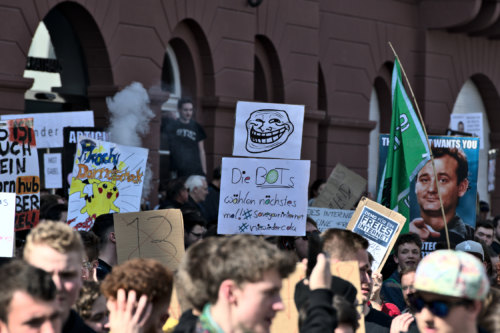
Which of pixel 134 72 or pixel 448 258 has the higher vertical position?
pixel 134 72

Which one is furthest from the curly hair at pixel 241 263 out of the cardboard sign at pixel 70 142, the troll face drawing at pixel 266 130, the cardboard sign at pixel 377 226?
the cardboard sign at pixel 70 142

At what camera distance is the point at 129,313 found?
13.7 ft

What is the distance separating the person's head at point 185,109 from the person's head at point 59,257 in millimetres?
10758

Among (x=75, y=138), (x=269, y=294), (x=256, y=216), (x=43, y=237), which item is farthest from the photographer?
(x=75, y=138)

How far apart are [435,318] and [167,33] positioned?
11517 millimetres

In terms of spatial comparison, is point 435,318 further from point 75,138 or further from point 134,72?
point 134,72

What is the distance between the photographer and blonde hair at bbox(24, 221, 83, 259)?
4375mm

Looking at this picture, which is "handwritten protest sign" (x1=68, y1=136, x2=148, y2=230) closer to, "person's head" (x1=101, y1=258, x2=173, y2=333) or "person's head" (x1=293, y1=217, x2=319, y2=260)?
"person's head" (x1=293, y1=217, x2=319, y2=260)

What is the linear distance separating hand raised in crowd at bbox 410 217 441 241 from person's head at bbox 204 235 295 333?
23.8 feet

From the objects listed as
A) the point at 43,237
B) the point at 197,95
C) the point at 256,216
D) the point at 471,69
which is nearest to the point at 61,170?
the point at 256,216

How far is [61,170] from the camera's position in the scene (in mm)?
11492

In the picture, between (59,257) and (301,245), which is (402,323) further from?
(301,245)

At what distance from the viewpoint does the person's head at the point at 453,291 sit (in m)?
3.84

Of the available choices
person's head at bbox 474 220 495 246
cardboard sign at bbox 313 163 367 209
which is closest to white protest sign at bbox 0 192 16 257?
cardboard sign at bbox 313 163 367 209
